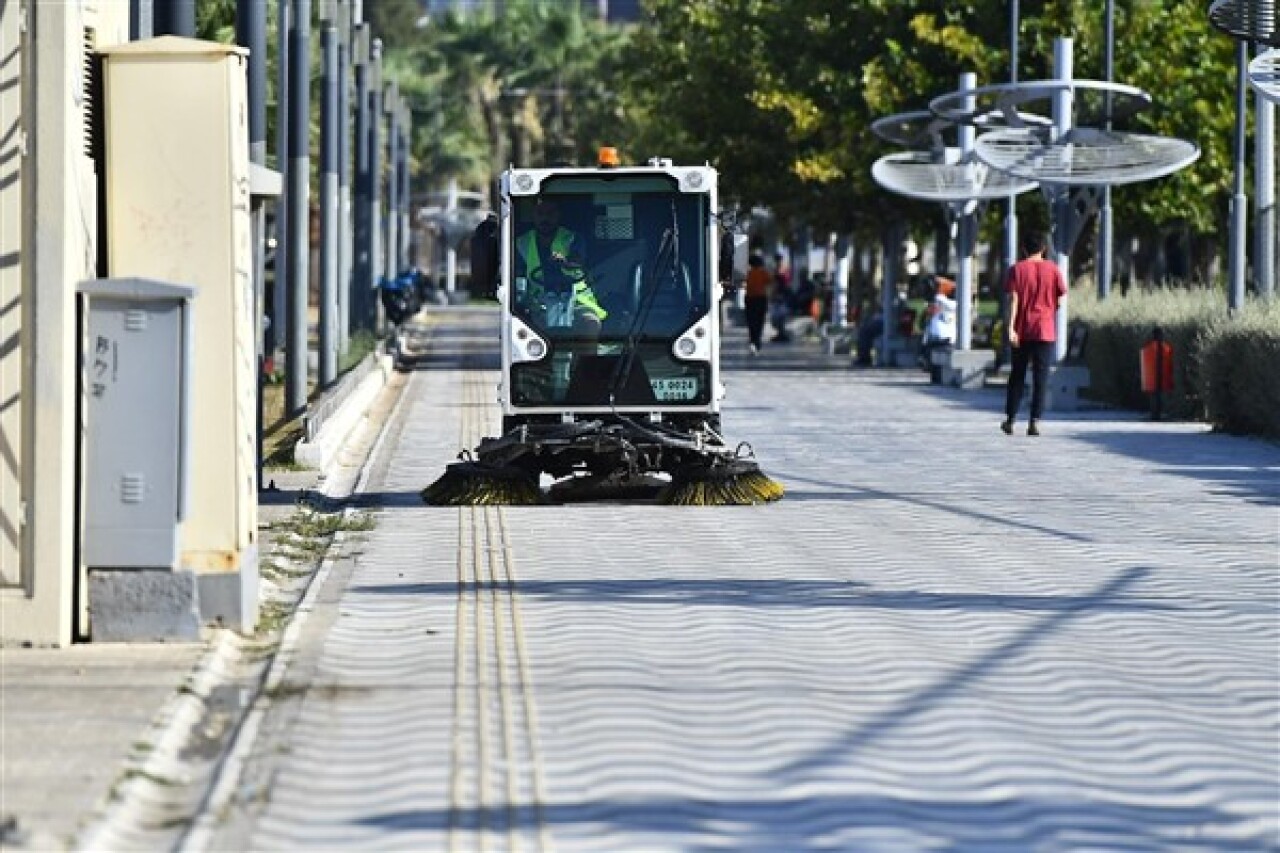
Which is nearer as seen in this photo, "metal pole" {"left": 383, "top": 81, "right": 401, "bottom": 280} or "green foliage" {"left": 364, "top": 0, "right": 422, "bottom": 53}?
"metal pole" {"left": 383, "top": 81, "right": 401, "bottom": 280}

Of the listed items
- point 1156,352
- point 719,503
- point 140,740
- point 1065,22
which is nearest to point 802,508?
point 719,503

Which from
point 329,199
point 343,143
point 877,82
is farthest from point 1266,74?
point 877,82

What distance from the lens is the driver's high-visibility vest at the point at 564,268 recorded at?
69.2ft

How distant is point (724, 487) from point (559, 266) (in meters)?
2.21

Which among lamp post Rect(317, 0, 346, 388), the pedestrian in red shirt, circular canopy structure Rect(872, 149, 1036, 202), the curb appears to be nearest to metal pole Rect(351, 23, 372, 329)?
lamp post Rect(317, 0, 346, 388)

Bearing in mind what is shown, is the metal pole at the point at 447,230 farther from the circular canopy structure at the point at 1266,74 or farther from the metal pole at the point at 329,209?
the circular canopy structure at the point at 1266,74

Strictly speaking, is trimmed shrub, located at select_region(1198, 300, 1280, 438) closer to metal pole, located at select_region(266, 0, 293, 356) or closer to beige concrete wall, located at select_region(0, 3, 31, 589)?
metal pole, located at select_region(266, 0, 293, 356)

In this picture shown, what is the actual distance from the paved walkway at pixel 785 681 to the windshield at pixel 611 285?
1.13m

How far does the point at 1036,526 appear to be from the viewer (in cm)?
1848

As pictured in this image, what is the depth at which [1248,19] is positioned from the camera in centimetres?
2219

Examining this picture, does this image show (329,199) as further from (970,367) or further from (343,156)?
(970,367)

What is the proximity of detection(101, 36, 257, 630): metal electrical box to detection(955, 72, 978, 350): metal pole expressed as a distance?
29178 mm

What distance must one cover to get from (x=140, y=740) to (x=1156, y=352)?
2330cm

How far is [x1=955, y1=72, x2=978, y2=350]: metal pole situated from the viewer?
42.1 metres
